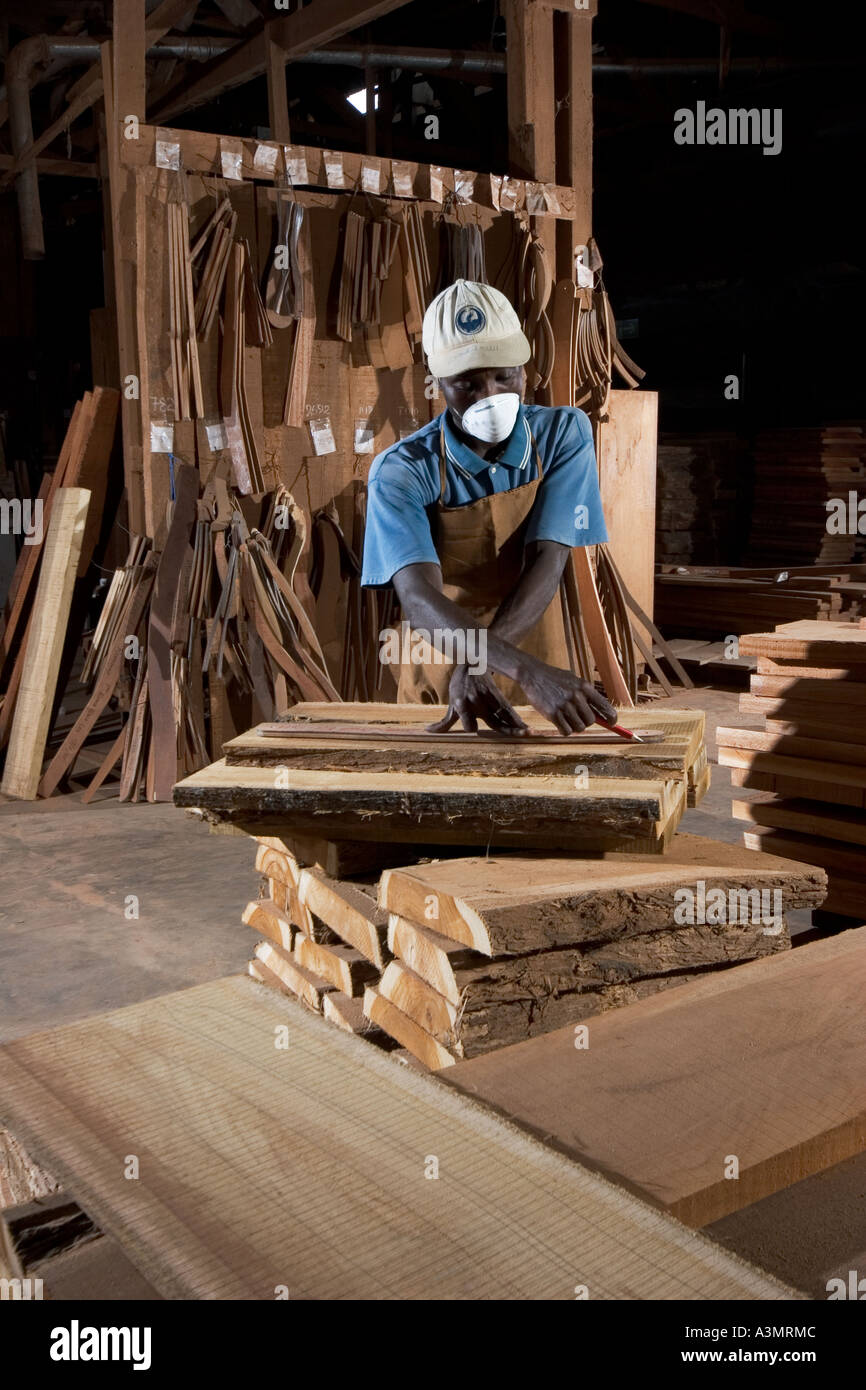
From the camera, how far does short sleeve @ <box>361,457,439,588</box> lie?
3498mm

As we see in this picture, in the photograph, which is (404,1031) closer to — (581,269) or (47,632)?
(47,632)

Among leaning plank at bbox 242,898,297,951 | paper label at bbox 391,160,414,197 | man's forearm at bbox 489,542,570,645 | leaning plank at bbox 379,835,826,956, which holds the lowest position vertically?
leaning plank at bbox 242,898,297,951

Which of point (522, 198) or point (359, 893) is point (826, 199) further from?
point (359, 893)

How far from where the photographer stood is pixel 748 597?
9859mm

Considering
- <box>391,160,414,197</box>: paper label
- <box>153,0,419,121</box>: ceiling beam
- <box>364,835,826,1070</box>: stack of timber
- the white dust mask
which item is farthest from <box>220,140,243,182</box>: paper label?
<box>364,835,826,1070</box>: stack of timber

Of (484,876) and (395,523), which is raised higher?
(395,523)

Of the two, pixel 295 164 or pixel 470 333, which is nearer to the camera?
pixel 470 333

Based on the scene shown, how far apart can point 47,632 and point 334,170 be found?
3.04 meters

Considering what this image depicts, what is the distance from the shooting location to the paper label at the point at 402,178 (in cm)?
706

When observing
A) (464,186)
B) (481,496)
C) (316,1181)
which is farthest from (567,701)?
(464,186)

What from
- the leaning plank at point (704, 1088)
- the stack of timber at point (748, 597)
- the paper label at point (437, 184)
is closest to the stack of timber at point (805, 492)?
the stack of timber at point (748, 597)

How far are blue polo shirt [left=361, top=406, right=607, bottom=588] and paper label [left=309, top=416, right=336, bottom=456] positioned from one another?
338cm

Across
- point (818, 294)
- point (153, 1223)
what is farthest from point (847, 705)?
point (818, 294)

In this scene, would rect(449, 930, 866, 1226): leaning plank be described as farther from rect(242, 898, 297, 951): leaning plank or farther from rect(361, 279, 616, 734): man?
rect(361, 279, 616, 734): man
